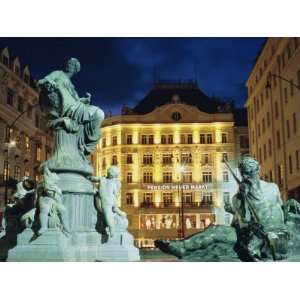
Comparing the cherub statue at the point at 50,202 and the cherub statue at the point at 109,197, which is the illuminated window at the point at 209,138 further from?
the cherub statue at the point at 50,202

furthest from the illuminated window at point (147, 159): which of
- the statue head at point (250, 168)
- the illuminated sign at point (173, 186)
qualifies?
the statue head at point (250, 168)

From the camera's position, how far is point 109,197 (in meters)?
7.72

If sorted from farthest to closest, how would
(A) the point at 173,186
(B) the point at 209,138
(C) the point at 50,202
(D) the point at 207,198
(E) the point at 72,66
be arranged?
(B) the point at 209,138
(A) the point at 173,186
(D) the point at 207,198
(E) the point at 72,66
(C) the point at 50,202

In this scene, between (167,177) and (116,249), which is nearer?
Result: (116,249)

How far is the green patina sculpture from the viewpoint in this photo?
5.99 m

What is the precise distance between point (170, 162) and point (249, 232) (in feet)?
122

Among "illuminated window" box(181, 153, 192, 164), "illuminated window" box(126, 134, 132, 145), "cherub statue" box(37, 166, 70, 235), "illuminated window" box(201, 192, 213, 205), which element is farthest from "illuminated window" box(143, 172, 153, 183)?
"cherub statue" box(37, 166, 70, 235)

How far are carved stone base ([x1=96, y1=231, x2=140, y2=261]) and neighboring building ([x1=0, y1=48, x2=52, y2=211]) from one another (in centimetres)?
1807

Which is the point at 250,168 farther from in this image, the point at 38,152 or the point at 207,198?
the point at 207,198

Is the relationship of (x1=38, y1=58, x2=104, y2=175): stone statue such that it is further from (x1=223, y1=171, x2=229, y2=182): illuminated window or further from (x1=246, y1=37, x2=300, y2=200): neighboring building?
(x1=223, y1=171, x2=229, y2=182): illuminated window

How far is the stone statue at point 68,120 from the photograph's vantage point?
7.66 metres

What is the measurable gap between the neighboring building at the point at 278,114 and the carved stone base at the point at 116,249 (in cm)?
1530

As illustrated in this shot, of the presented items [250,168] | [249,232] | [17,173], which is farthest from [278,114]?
[249,232]

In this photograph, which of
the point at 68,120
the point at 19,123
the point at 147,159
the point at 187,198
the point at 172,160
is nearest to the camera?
the point at 68,120
